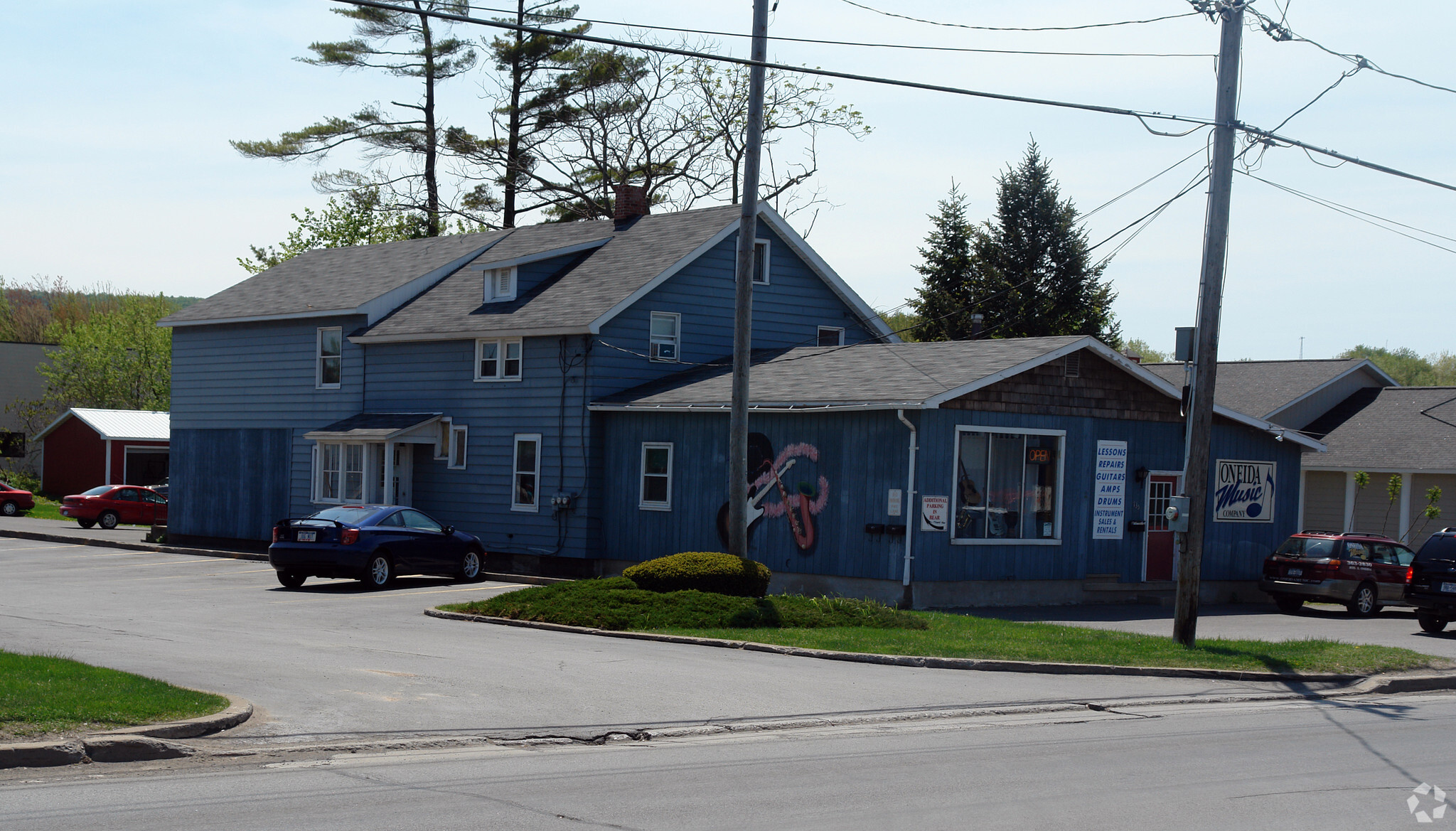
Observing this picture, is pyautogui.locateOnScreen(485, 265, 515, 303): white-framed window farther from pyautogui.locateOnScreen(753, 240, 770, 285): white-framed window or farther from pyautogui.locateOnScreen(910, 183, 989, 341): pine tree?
pyautogui.locateOnScreen(910, 183, 989, 341): pine tree

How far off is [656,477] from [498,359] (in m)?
5.26

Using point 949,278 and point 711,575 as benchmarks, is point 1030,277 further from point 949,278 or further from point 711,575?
point 711,575

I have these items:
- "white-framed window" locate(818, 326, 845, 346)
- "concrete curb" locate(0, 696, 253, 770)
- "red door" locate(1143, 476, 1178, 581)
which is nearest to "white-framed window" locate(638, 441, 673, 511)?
"white-framed window" locate(818, 326, 845, 346)

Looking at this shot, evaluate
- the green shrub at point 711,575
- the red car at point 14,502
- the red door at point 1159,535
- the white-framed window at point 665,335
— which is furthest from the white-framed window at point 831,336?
the red car at point 14,502

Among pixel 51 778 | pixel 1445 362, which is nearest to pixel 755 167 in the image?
pixel 51 778

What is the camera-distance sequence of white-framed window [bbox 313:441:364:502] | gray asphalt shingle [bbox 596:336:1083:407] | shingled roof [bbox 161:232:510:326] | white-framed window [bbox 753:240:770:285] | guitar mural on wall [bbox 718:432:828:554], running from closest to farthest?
1. gray asphalt shingle [bbox 596:336:1083:407]
2. guitar mural on wall [bbox 718:432:828:554]
3. white-framed window [bbox 753:240:770:285]
4. white-framed window [bbox 313:441:364:502]
5. shingled roof [bbox 161:232:510:326]

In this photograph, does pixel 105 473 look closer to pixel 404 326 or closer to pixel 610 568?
pixel 404 326

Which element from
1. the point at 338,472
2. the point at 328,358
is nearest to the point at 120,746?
the point at 338,472

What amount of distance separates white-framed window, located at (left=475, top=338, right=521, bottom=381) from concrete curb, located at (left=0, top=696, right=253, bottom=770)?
63.2 ft

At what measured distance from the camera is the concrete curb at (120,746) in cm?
899

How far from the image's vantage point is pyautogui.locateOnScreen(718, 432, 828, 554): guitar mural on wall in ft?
77.8

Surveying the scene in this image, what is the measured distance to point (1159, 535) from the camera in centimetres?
2656

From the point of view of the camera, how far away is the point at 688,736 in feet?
36.9

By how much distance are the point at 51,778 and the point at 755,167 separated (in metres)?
13.7
